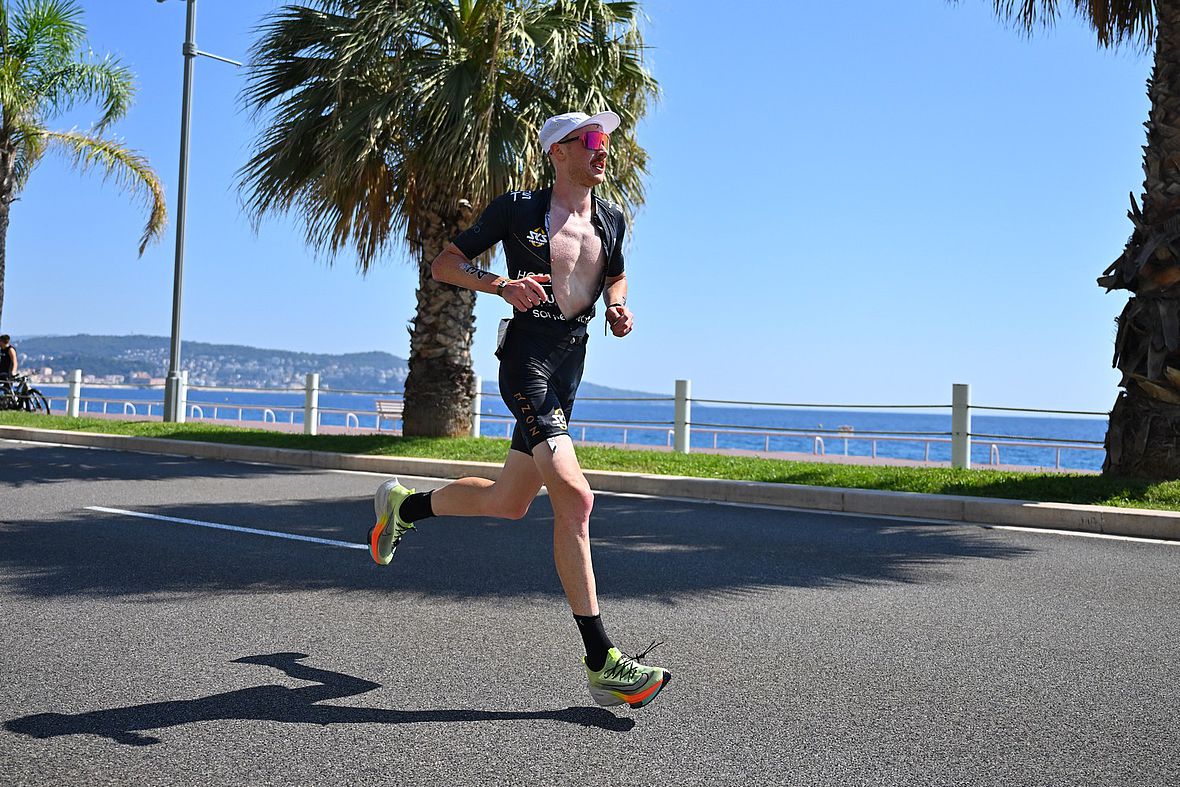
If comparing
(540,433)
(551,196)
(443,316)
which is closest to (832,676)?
(540,433)

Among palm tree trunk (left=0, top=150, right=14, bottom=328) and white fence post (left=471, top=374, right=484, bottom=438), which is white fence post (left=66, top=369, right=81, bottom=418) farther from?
white fence post (left=471, top=374, right=484, bottom=438)

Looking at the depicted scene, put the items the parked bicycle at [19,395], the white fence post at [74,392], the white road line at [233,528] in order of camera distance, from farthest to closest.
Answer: the white fence post at [74,392], the parked bicycle at [19,395], the white road line at [233,528]

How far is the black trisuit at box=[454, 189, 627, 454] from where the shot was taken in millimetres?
3775

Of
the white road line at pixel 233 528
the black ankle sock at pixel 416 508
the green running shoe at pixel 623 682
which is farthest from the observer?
the white road line at pixel 233 528

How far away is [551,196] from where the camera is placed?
402cm

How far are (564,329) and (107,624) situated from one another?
7.95 feet

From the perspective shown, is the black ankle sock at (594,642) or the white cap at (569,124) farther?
the white cap at (569,124)

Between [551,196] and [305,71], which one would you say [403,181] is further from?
[551,196]

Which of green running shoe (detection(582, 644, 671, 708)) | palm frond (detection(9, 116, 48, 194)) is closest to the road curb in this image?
green running shoe (detection(582, 644, 671, 708))

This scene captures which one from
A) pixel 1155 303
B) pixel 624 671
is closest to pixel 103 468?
pixel 624 671

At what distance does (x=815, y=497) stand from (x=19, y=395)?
1914cm

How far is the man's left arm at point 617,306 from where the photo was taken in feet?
13.2

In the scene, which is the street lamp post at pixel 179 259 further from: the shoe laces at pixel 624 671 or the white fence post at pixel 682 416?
the shoe laces at pixel 624 671

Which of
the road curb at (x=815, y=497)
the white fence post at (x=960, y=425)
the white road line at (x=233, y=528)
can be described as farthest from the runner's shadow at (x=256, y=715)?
the white fence post at (x=960, y=425)
